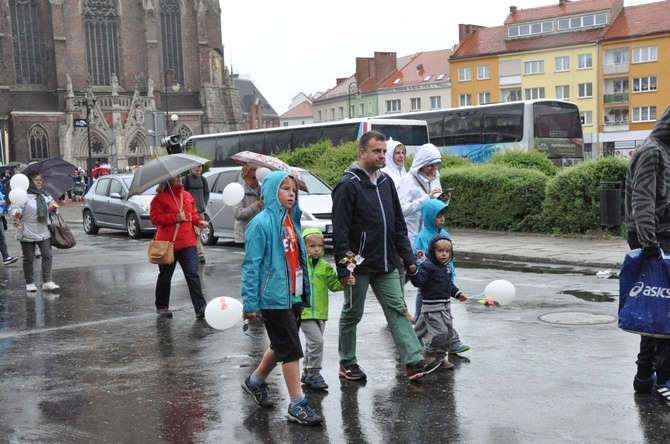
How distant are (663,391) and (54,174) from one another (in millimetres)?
10360

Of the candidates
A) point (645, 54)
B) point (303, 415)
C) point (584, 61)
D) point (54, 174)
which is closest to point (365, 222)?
point (303, 415)

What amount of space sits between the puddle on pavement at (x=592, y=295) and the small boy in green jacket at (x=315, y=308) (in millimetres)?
4780

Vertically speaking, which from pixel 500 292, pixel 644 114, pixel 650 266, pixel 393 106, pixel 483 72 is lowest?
pixel 500 292

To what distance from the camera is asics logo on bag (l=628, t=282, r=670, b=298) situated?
574cm

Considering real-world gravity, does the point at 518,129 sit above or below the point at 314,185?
above

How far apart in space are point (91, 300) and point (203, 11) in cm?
6269

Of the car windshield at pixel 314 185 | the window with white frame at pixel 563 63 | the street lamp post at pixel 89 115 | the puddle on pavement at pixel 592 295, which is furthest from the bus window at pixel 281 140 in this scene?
the window with white frame at pixel 563 63

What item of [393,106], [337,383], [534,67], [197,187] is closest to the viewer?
[337,383]

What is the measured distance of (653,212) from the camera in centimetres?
583

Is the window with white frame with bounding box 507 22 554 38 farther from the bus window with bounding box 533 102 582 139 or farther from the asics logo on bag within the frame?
the asics logo on bag

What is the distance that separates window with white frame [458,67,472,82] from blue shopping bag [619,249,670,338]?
252ft

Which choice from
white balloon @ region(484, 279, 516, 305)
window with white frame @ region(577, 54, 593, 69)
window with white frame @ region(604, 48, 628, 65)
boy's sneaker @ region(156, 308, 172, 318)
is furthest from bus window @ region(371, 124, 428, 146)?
window with white frame @ region(577, 54, 593, 69)

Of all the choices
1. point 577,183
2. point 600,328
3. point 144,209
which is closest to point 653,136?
point 600,328

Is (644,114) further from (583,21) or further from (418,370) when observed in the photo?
(418,370)
